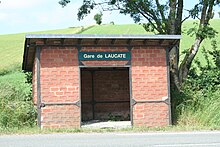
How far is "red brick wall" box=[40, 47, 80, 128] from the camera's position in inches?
583

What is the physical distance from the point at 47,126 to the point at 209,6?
30.8 feet

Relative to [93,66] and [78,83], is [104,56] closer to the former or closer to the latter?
[93,66]

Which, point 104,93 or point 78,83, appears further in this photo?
point 104,93

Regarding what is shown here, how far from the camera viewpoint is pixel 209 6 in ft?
65.0

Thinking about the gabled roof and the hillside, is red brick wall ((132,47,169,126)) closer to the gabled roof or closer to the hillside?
the gabled roof

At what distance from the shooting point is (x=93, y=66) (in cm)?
1520

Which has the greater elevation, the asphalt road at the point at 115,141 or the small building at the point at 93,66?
the small building at the point at 93,66

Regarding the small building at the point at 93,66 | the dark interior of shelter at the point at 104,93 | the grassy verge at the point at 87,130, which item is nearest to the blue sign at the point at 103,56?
the small building at the point at 93,66

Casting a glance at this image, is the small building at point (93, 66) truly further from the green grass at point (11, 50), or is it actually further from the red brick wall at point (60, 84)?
the green grass at point (11, 50)

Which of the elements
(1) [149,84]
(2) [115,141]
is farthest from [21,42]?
(2) [115,141]

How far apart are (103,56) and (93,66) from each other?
49 cm

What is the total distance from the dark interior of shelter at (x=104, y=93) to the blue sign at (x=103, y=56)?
425 cm

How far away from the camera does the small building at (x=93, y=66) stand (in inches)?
583

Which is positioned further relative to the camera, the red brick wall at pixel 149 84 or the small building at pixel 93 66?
the red brick wall at pixel 149 84
